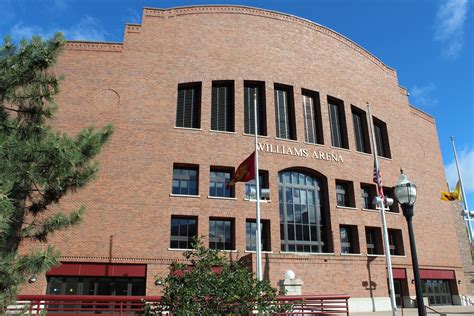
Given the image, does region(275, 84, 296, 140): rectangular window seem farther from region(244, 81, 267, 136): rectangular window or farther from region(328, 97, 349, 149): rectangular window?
region(328, 97, 349, 149): rectangular window

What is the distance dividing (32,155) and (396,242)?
28219mm

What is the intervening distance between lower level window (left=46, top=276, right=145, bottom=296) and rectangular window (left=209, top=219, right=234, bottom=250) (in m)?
4.99

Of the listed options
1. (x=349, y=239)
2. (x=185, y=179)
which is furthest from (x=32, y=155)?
(x=349, y=239)

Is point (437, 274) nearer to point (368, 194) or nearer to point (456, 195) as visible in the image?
point (456, 195)

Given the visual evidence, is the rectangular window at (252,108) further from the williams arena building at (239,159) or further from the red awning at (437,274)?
the red awning at (437,274)

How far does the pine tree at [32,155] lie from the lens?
11.7 metres

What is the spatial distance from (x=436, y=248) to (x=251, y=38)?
2290 centimetres

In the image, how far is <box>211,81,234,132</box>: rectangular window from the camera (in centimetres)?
2903

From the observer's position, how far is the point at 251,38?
31.2 meters

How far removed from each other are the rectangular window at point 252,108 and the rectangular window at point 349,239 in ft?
30.3

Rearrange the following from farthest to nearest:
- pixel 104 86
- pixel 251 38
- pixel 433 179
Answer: pixel 433 179
pixel 251 38
pixel 104 86

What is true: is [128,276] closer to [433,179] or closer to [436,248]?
[436,248]

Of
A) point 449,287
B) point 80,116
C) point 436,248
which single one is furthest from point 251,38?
point 449,287

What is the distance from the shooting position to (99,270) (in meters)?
23.1
